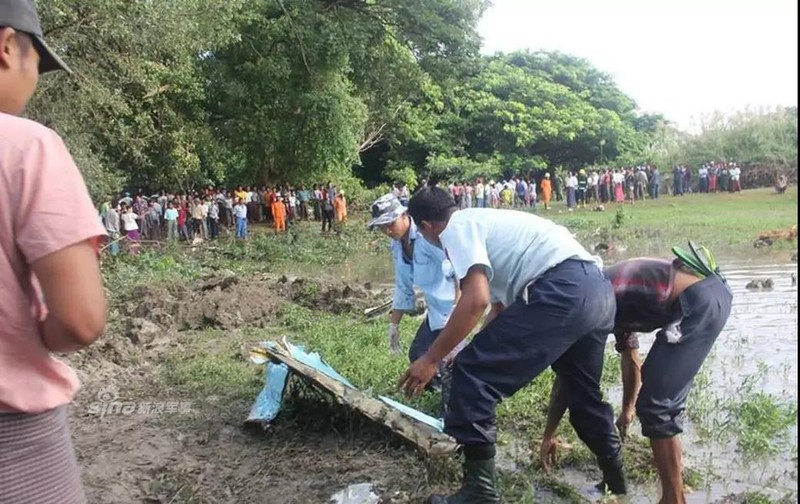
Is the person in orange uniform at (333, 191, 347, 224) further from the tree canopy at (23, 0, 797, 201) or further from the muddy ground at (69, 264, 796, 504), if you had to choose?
the muddy ground at (69, 264, 796, 504)

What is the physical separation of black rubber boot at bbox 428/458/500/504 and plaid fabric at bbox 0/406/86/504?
215 centimetres

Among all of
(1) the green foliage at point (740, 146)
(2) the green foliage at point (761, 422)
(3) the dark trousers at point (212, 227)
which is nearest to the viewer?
(2) the green foliage at point (761, 422)

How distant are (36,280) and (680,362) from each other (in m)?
2.73

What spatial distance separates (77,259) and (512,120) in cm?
3107

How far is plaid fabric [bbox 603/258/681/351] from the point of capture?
3.41m

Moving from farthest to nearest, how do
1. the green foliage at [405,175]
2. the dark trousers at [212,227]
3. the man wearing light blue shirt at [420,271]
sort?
the green foliage at [405,175] < the dark trousers at [212,227] < the man wearing light blue shirt at [420,271]

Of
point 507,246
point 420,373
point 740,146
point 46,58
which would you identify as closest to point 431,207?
point 507,246

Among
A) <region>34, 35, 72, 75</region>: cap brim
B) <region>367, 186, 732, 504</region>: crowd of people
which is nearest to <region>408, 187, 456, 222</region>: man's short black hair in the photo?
<region>367, 186, 732, 504</region>: crowd of people

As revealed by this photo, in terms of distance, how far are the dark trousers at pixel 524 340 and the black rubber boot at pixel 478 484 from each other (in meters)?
0.13

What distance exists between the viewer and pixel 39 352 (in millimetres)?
1394

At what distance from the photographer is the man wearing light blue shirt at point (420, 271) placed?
480cm

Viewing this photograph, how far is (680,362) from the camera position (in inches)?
127

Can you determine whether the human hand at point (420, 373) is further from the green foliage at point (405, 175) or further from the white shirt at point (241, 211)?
the green foliage at point (405, 175)

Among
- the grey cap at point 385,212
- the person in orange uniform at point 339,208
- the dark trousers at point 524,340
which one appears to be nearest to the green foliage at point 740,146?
the person in orange uniform at point 339,208
